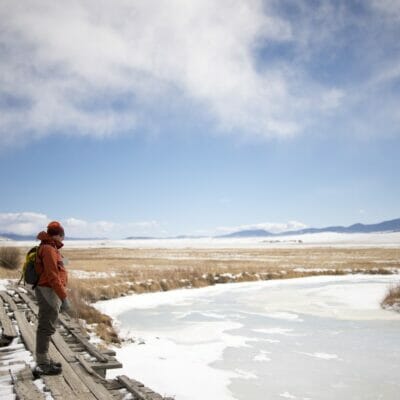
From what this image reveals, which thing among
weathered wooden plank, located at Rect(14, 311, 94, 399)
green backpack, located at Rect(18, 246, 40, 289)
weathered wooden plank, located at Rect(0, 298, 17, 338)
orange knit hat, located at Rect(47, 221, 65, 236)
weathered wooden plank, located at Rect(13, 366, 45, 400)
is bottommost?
weathered wooden plank, located at Rect(14, 311, 94, 399)

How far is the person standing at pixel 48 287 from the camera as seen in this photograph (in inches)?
217

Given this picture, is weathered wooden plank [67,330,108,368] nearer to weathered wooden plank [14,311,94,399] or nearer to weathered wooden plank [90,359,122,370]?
weathered wooden plank [90,359,122,370]

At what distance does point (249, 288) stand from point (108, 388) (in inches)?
795

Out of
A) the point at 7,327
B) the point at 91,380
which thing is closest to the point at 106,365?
the point at 91,380

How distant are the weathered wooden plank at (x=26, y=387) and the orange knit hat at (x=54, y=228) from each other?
195 cm

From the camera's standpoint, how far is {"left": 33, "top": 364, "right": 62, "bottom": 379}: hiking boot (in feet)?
18.3

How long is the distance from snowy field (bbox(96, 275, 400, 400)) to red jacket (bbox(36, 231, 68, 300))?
3299 mm

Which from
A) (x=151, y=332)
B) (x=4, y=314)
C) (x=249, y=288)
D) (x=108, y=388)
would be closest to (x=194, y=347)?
(x=151, y=332)

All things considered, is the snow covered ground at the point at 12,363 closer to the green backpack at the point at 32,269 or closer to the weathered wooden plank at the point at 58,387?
the weathered wooden plank at the point at 58,387

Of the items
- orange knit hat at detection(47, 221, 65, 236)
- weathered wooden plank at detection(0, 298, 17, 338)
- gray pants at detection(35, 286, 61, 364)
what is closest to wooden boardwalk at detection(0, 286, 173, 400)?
weathered wooden plank at detection(0, 298, 17, 338)

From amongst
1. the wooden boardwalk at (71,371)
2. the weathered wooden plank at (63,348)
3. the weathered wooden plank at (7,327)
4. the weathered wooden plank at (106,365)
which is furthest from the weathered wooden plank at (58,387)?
the weathered wooden plank at (7,327)

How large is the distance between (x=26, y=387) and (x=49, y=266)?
4.98 ft

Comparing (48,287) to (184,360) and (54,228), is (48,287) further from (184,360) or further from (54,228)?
(184,360)

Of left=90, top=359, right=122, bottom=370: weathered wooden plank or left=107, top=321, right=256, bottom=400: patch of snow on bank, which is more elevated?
left=90, top=359, right=122, bottom=370: weathered wooden plank
